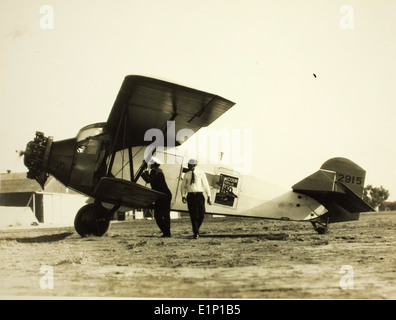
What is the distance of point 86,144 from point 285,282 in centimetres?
543

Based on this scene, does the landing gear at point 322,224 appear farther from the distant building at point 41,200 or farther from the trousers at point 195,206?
the distant building at point 41,200

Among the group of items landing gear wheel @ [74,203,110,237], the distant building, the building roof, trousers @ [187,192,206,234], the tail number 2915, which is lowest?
the distant building

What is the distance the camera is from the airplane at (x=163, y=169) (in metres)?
6.44

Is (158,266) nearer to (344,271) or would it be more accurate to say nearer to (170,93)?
(344,271)

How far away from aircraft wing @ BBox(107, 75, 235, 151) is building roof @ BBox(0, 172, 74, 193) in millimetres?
22104

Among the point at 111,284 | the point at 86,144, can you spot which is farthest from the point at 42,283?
the point at 86,144

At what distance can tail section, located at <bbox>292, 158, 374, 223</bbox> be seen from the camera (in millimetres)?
8469

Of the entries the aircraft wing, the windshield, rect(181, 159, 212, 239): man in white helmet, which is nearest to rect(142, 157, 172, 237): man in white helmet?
rect(181, 159, 212, 239): man in white helmet

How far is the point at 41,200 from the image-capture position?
27.5 meters

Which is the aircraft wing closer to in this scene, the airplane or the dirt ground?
the airplane

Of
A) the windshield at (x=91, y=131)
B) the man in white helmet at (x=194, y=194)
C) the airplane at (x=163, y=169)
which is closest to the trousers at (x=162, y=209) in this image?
the airplane at (x=163, y=169)
